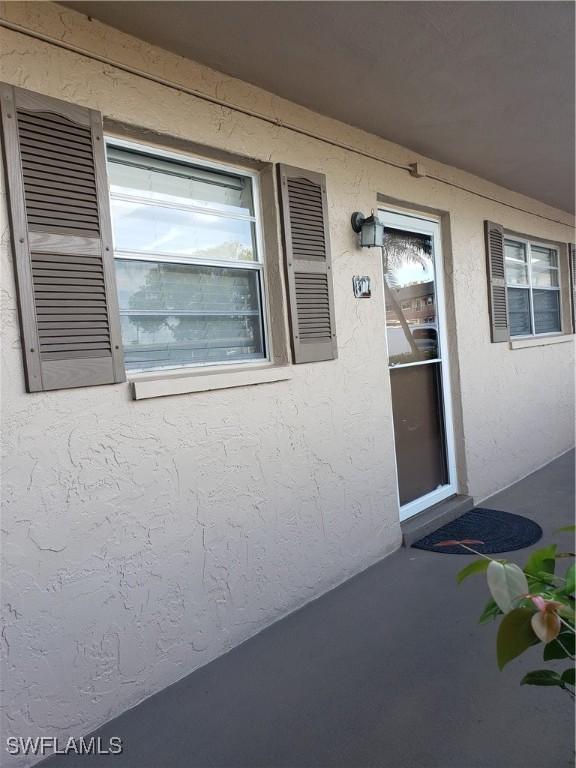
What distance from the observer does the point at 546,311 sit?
716cm

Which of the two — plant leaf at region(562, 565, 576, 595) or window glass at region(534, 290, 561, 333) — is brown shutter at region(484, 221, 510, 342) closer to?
window glass at region(534, 290, 561, 333)

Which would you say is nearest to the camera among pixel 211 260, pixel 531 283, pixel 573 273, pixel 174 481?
pixel 174 481

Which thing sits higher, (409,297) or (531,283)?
(531,283)

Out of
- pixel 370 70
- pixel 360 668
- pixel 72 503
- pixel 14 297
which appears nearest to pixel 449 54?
pixel 370 70

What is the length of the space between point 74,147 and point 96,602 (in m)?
1.83

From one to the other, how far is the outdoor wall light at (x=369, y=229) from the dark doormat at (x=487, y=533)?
6.58ft

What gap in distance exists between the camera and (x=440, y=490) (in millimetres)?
4875

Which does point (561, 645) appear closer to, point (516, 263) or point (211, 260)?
point (211, 260)

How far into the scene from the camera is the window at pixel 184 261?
275 cm

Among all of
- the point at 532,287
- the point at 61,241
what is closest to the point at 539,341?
the point at 532,287

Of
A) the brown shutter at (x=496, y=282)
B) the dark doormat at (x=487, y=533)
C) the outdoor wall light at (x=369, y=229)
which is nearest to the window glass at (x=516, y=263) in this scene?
the brown shutter at (x=496, y=282)

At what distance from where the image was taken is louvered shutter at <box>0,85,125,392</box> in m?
2.21

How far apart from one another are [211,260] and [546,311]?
5.38m

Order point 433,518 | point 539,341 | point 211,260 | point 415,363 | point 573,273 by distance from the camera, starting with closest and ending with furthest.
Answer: point 211,260, point 433,518, point 415,363, point 539,341, point 573,273
